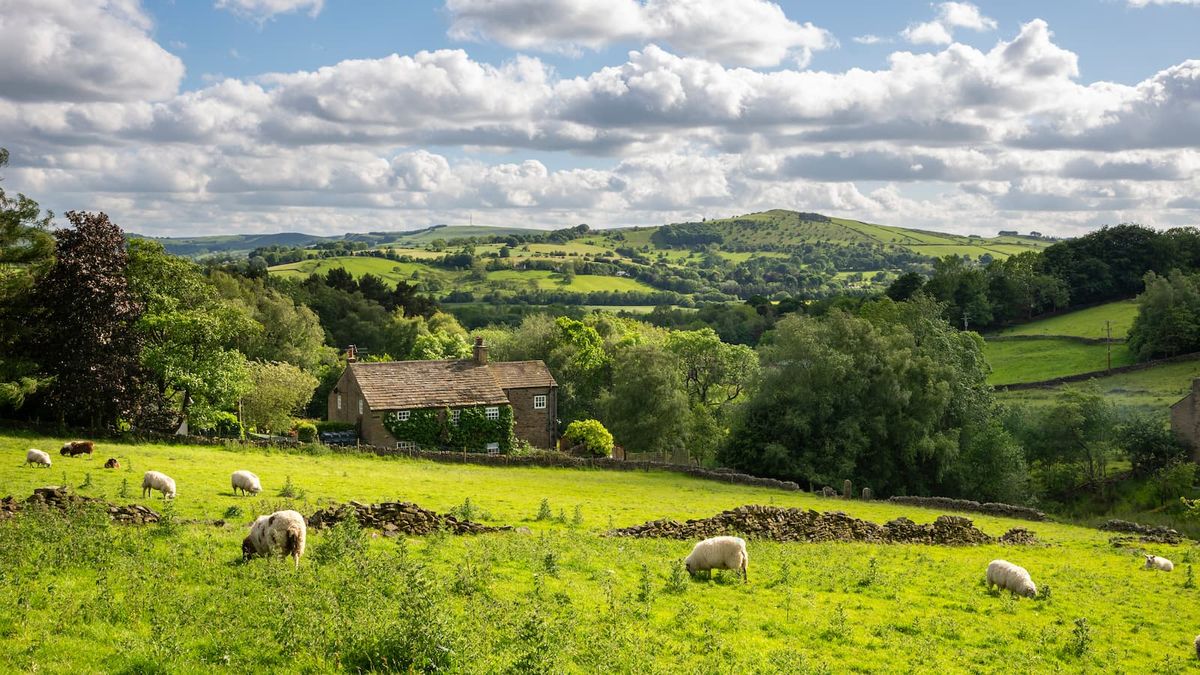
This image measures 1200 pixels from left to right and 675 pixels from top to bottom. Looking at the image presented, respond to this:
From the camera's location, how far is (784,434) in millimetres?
55062

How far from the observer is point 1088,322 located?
349ft

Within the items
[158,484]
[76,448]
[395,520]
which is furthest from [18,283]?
[395,520]

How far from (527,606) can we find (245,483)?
17378 mm

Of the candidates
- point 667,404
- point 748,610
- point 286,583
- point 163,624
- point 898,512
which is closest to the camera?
point 163,624

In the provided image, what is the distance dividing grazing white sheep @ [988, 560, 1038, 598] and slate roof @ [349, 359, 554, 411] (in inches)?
1519

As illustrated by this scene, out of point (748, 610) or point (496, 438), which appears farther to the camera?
point (496, 438)

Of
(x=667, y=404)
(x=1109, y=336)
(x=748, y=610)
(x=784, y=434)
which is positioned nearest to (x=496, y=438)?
(x=667, y=404)

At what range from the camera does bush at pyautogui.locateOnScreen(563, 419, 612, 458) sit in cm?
5756

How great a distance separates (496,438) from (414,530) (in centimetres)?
3388

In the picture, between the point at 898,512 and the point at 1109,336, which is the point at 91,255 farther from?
the point at 1109,336

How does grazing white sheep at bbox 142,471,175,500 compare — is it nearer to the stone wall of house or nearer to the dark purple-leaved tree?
the dark purple-leaved tree

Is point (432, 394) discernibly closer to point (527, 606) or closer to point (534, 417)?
point (534, 417)

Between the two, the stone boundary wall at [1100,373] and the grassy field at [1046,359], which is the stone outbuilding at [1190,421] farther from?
the grassy field at [1046,359]

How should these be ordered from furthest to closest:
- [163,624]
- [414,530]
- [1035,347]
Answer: [1035,347], [414,530], [163,624]
